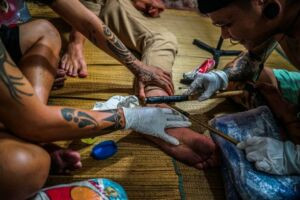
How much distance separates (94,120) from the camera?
1.06 m

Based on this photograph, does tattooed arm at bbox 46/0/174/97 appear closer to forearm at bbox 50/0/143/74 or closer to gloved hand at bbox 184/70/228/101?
forearm at bbox 50/0/143/74

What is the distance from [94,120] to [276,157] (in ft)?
2.21

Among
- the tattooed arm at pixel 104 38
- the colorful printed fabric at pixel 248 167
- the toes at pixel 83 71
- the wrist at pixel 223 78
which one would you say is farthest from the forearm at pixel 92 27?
the colorful printed fabric at pixel 248 167

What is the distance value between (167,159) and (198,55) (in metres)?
0.96

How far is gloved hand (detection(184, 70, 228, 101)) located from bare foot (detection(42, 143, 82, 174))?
1.93ft

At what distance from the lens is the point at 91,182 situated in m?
1.10

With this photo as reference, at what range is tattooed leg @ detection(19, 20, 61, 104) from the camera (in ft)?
4.11

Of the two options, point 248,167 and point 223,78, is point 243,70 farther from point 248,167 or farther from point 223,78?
point 248,167

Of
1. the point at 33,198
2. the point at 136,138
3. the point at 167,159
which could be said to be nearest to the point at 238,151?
the point at 167,159

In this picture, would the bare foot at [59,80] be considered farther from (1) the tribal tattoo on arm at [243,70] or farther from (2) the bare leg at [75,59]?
(1) the tribal tattoo on arm at [243,70]

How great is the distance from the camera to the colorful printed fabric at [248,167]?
3.65 ft

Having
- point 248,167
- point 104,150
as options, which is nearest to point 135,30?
point 104,150

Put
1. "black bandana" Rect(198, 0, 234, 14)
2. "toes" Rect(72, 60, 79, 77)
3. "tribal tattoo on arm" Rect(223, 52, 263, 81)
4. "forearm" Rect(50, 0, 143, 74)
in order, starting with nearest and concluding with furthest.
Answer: "black bandana" Rect(198, 0, 234, 14), "forearm" Rect(50, 0, 143, 74), "tribal tattoo on arm" Rect(223, 52, 263, 81), "toes" Rect(72, 60, 79, 77)

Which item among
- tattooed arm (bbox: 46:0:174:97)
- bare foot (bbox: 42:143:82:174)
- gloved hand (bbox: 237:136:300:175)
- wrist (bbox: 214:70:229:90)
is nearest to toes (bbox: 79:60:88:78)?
tattooed arm (bbox: 46:0:174:97)
